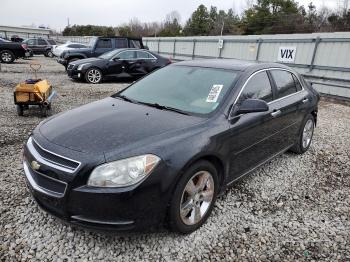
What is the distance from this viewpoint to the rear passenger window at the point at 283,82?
423 centimetres

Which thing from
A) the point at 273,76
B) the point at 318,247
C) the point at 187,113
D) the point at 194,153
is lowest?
the point at 318,247

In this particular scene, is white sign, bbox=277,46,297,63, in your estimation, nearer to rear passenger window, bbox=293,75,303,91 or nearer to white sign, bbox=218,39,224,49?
white sign, bbox=218,39,224,49

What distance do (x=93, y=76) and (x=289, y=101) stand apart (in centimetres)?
899

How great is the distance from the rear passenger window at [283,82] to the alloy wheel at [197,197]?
6.10ft

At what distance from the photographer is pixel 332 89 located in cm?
1105

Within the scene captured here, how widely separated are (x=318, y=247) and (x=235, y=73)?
79.5 inches

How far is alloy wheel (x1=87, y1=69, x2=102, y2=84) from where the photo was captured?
11.8 meters

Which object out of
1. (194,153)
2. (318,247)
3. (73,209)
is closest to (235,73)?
(194,153)

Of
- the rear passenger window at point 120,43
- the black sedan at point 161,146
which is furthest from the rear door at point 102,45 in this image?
the black sedan at point 161,146

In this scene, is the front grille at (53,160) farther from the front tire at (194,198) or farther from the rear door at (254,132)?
the rear door at (254,132)

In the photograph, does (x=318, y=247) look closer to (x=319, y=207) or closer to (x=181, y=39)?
(x=319, y=207)

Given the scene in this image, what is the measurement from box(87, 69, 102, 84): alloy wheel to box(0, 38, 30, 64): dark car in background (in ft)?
30.9

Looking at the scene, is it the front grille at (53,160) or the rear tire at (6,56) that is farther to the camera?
the rear tire at (6,56)

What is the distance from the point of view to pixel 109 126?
2.92m
